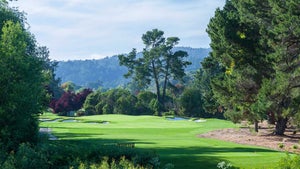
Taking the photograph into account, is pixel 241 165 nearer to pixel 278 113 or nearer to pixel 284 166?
pixel 284 166

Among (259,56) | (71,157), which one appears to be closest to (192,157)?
(71,157)

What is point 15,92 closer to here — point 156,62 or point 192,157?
point 192,157

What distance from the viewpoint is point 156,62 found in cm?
7794

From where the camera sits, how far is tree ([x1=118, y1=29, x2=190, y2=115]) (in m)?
74.3

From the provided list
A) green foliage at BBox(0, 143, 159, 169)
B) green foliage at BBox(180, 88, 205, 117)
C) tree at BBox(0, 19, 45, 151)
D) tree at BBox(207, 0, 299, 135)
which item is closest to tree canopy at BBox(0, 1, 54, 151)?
tree at BBox(0, 19, 45, 151)

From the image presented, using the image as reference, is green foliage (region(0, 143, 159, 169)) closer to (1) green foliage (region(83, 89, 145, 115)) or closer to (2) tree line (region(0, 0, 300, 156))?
(2) tree line (region(0, 0, 300, 156))

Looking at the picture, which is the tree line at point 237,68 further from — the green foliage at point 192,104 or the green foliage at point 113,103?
the green foliage at point 113,103

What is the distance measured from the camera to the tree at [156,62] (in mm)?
74312

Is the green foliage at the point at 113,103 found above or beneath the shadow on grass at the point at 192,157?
above

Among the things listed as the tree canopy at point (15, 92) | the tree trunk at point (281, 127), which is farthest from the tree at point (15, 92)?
the tree trunk at point (281, 127)

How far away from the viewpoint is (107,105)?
70.5m

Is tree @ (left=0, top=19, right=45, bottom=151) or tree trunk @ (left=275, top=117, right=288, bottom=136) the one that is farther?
tree trunk @ (left=275, top=117, right=288, bottom=136)

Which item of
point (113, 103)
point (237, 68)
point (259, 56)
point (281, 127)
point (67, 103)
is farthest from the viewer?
point (67, 103)

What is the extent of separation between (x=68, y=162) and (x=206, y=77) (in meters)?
76.3
